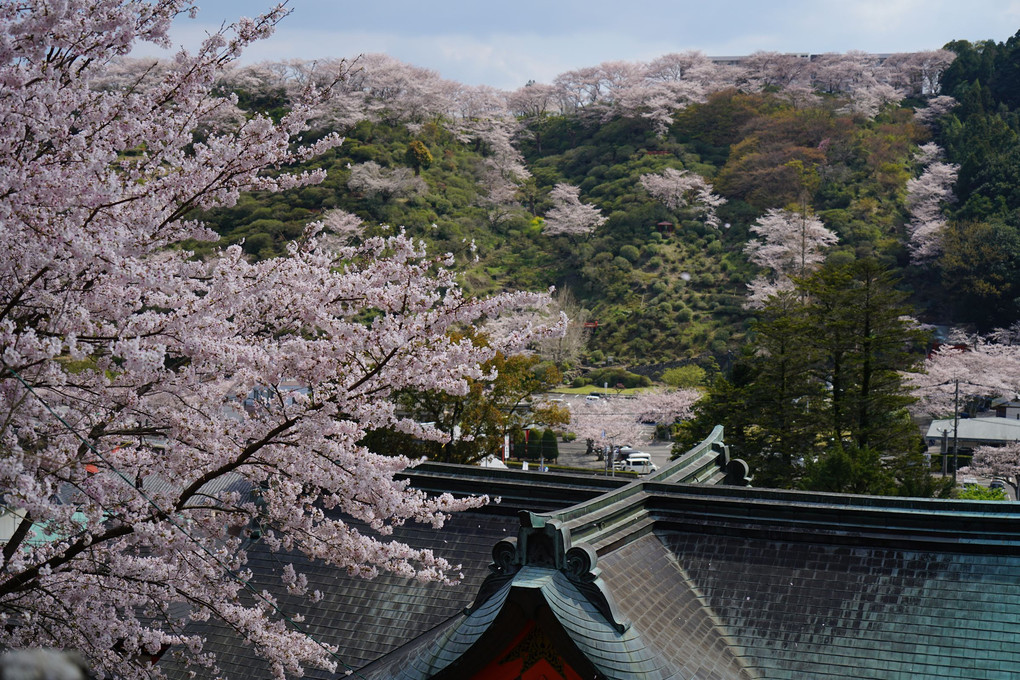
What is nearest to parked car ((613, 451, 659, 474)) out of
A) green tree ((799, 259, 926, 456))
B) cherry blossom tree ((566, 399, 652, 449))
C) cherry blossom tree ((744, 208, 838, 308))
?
cherry blossom tree ((566, 399, 652, 449))

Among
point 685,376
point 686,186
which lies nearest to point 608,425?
point 685,376

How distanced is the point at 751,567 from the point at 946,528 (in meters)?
1.36

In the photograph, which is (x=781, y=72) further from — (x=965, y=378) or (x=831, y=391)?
(x=831, y=391)

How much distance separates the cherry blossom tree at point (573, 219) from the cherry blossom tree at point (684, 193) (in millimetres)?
3984

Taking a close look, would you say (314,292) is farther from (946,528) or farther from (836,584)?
(946,528)

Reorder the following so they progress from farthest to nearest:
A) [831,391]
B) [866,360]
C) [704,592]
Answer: [831,391] → [866,360] → [704,592]

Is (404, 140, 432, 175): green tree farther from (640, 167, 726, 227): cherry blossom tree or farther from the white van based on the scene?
the white van

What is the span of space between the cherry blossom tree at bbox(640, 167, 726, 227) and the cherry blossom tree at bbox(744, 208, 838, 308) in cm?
515

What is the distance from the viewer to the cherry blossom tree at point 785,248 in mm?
46750

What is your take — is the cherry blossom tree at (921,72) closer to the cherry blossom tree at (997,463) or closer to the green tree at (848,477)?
the cherry blossom tree at (997,463)

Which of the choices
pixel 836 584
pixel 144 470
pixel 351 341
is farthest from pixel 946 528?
pixel 144 470

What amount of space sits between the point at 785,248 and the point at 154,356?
47.7 meters

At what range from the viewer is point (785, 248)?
158 feet

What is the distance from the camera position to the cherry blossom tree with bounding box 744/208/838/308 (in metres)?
46.8
